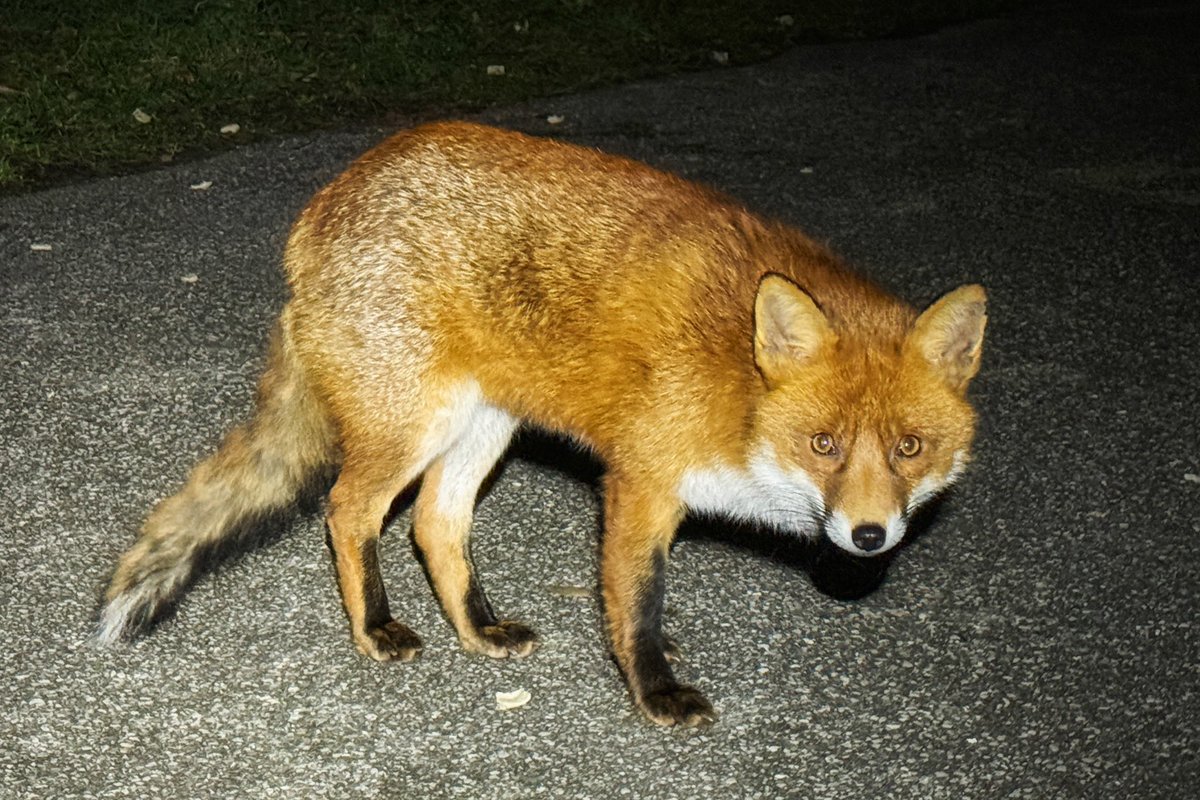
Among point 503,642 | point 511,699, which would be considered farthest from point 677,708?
point 503,642

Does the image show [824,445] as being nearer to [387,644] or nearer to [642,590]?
[642,590]

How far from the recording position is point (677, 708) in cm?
378

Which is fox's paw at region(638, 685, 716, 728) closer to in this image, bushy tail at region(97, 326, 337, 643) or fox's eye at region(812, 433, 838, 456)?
fox's eye at region(812, 433, 838, 456)

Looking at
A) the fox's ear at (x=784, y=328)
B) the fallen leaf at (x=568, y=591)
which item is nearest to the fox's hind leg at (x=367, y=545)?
the fallen leaf at (x=568, y=591)

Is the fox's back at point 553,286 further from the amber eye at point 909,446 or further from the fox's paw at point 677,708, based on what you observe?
the fox's paw at point 677,708

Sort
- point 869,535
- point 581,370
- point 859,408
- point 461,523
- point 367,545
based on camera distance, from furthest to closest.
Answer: point 461,523 → point 367,545 → point 581,370 → point 859,408 → point 869,535

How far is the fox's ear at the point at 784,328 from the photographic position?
351 centimetres

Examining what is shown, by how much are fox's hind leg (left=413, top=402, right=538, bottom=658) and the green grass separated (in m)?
4.02

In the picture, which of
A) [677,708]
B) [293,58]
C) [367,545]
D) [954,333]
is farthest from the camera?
[293,58]

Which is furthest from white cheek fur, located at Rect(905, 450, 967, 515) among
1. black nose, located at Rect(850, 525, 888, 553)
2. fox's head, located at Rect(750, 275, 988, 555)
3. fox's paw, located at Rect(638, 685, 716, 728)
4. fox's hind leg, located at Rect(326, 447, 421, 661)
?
fox's hind leg, located at Rect(326, 447, 421, 661)

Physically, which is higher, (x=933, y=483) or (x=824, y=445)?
(x=824, y=445)

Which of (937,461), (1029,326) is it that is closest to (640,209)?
(937,461)

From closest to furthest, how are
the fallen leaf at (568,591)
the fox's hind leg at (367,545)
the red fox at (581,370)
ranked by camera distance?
1. the red fox at (581,370)
2. the fox's hind leg at (367,545)
3. the fallen leaf at (568,591)

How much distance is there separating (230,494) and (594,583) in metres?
1.15
